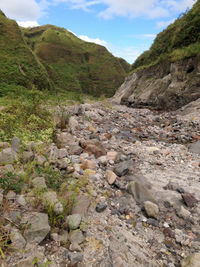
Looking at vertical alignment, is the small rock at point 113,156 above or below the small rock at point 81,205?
below

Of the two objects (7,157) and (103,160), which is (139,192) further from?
(7,157)

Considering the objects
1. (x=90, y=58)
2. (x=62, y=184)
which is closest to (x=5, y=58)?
(x=62, y=184)

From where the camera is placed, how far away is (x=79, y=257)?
1892 millimetres

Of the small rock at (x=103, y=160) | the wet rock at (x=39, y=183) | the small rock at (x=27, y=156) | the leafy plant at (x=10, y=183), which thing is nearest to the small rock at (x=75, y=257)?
the wet rock at (x=39, y=183)

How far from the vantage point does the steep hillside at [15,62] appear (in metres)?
21.0

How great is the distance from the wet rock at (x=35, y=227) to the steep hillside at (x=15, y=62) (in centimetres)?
2049

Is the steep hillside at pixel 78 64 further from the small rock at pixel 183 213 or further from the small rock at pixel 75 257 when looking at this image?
the small rock at pixel 75 257

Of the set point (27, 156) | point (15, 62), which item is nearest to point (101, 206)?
point (27, 156)

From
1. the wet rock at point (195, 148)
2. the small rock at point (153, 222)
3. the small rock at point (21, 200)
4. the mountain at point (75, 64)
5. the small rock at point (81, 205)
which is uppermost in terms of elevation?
the mountain at point (75, 64)

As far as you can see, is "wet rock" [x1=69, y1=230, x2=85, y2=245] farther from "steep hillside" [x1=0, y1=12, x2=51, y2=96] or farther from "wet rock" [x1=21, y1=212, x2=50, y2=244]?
"steep hillside" [x1=0, y1=12, x2=51, y2=96]

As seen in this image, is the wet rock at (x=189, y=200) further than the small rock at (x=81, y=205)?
Yes

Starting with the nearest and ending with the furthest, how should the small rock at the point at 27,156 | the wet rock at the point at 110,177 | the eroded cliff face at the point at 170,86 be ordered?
the small rock at the point at 27,156, the wet rock at the point at 110,177, the eroded cliff face at the point at 170,86

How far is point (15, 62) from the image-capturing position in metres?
23.8

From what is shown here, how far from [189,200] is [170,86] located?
511 inches
